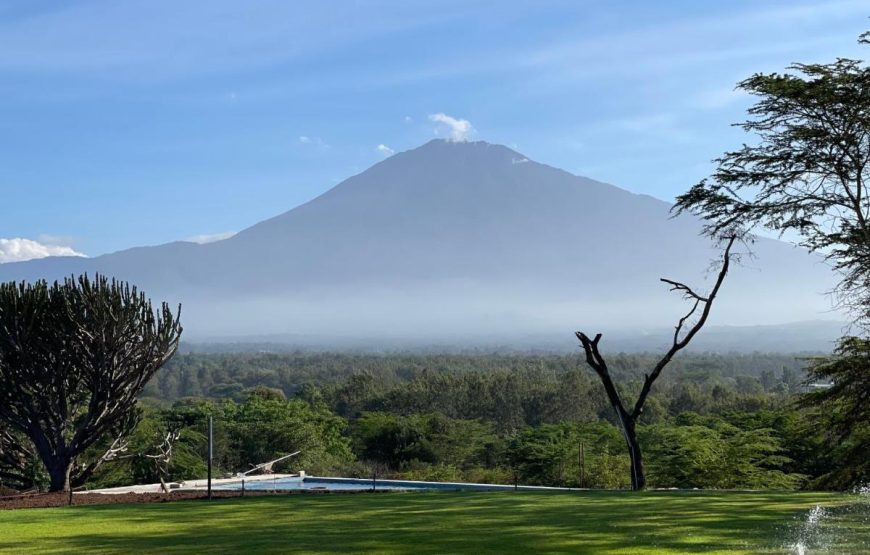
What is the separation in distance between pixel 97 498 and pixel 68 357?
13.7 ft

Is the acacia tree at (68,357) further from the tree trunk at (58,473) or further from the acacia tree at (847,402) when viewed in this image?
the acacia tree at (847,402)

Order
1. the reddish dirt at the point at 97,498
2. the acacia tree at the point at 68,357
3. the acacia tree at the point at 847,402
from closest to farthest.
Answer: the reddish dirt at the point at 97,498 → the acacia tree at the point at 847,402 → the acacia tree at the point at 68,357

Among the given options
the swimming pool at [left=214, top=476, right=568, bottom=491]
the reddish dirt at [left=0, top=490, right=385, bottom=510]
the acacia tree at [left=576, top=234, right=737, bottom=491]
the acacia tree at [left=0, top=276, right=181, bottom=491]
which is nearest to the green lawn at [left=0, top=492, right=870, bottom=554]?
the reddish dirt at [left=0, top=490, right=385, bottom=510]

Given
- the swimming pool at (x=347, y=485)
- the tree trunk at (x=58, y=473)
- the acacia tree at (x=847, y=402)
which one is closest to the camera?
the acacia tree at (x=847, y=402)

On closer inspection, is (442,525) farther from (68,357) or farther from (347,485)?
(68,357)

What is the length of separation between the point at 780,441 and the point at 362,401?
36.8m

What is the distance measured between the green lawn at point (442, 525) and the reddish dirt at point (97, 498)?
1358 millimetres

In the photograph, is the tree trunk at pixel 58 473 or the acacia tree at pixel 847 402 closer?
the acacia tree at pixel 847 402

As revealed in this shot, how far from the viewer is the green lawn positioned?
11320 millimetres

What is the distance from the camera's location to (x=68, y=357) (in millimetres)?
21953

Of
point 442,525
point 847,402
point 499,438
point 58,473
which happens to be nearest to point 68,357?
point 58,473

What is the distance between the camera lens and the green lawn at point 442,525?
11.3m

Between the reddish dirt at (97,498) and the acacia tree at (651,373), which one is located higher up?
the acacia tree at (651,373)

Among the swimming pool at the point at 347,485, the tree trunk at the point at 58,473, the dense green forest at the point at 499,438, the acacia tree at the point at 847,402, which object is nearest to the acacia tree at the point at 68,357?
the tree trunk at the point at 58,473
